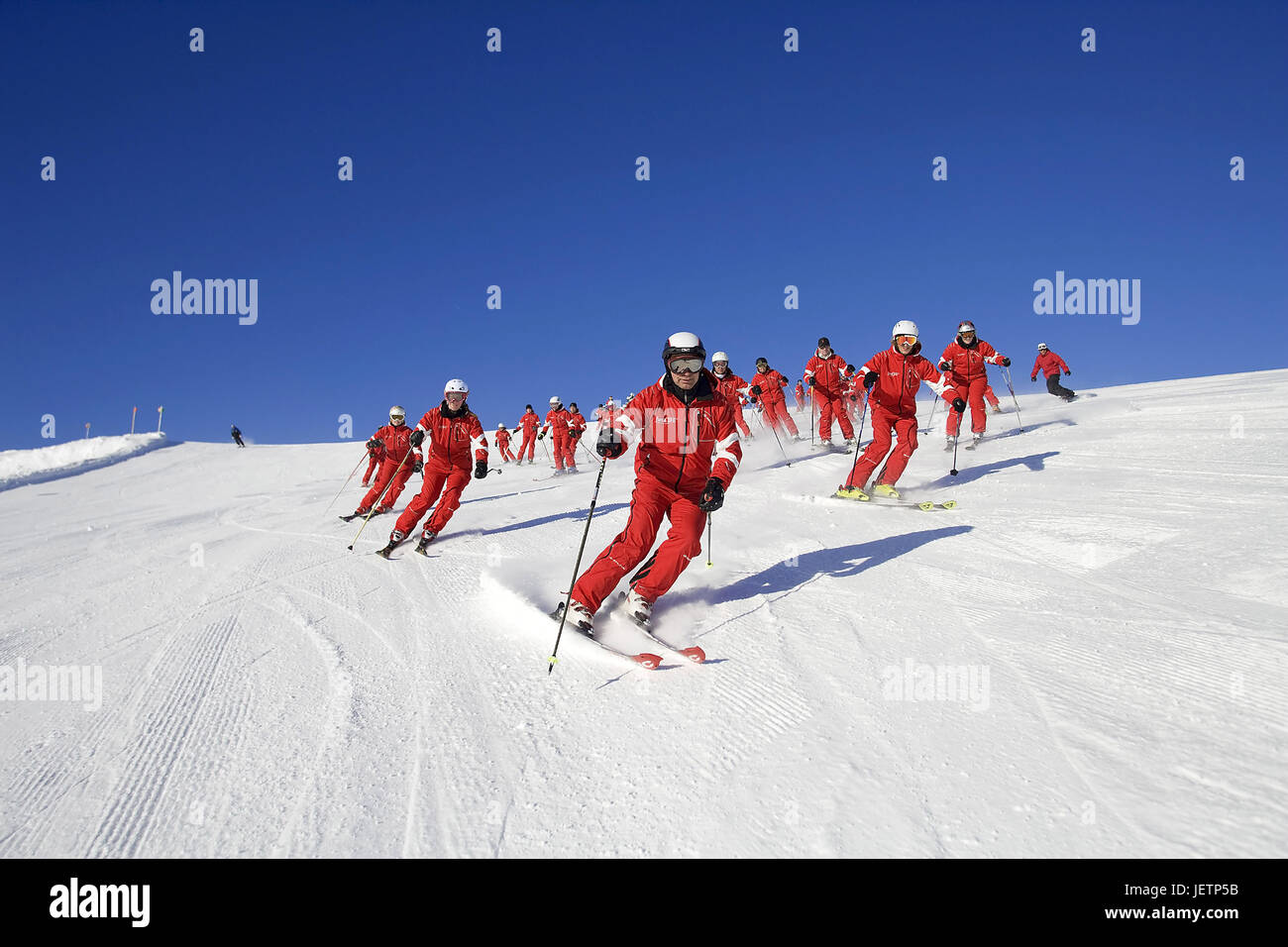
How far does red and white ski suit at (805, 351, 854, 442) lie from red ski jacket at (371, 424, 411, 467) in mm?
9399

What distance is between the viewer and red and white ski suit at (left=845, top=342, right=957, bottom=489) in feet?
29.5

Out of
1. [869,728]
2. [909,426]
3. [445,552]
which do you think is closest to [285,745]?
[869,728]

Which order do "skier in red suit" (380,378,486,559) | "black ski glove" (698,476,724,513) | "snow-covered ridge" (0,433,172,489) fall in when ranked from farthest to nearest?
1. "snow-covered ridge" (0,433,172,489)
2. "skier in red suit" (380,378,486,559)
3. "black ski glove" (698,476,724,513)

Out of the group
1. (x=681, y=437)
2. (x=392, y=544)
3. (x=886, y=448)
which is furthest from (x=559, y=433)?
(x=681, y=437)

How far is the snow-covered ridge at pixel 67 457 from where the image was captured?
23.9 meters

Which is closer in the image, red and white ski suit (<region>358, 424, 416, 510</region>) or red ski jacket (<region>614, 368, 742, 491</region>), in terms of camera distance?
red ski jacket (<region>614, 368, 742, 491</region>)

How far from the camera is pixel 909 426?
9102mm

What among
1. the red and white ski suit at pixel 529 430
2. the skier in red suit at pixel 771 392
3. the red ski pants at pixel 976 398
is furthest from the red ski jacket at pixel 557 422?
the red ski pants at pixel 976 398

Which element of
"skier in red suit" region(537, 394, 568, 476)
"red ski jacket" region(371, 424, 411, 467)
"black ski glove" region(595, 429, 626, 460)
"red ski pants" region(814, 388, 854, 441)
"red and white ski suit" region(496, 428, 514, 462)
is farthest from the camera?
"red and white ski suit" region(496, 428, 514, 462)

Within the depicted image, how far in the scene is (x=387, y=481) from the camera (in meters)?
11.5

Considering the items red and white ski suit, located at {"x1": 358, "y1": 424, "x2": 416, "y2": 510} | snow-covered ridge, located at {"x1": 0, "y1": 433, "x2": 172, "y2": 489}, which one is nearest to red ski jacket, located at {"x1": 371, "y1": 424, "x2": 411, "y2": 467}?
red and white ski suit, located at {"x1": 358, "y1": 424, "x2": 416, "y2": 510}

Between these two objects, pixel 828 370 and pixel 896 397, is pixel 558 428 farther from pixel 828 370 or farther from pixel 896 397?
pixel 896 397

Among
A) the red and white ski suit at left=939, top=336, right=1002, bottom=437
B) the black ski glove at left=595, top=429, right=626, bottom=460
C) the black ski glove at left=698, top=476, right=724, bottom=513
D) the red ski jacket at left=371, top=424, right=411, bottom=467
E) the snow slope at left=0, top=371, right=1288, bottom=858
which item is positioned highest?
the red and white ski suit at left=939, top=336, right=1002, bottom=437

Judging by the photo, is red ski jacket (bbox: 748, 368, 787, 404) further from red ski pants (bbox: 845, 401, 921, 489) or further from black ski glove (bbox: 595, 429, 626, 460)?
black ski glove (bbox: 595, 429, 626, 460)
